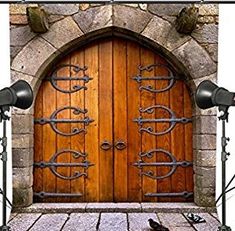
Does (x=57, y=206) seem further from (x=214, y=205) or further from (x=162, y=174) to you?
(x=214, y=205)

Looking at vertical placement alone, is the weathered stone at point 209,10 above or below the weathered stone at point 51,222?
above

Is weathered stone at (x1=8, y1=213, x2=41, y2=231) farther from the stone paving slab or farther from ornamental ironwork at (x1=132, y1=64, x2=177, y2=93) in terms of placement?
ornamental ironwork at (x1=132, y1=64, x2=177, y2=93)

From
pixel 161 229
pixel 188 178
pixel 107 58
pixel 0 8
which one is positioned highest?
pixel 0 8

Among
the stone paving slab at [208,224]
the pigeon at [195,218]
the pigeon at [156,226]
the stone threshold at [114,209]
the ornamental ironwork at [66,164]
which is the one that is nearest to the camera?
the pigeon at [156,226]

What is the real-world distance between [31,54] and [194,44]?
4.21ft

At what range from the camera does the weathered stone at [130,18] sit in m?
3.09

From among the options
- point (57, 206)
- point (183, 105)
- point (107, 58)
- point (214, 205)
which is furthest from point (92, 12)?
point (214, 205)

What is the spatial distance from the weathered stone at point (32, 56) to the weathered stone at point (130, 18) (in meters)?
0.56

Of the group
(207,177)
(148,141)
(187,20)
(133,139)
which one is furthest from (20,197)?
(187,20)

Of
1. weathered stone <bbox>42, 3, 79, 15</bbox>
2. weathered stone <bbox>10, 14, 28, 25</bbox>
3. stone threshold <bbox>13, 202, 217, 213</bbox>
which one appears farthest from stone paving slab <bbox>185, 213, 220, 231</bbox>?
weathered stone <bbox>10, 14, 28, 25</bbox>

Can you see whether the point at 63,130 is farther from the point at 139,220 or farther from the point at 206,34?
the point at 206,34

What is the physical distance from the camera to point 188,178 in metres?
3.27

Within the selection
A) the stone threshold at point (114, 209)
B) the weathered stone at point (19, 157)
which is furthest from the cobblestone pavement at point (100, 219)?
the weathered stone at point (19, 157)

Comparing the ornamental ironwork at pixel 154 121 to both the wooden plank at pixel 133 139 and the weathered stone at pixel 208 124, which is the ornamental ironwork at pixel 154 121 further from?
the weathered stone at pixel 208 124
